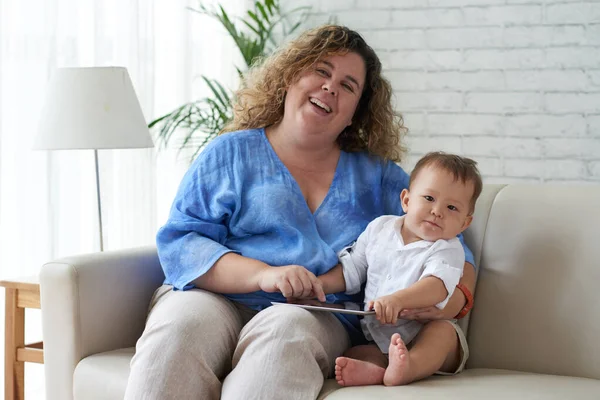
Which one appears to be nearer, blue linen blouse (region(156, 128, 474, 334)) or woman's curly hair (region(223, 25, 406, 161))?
blue linen blouse (region(156, 128, 474, 334))

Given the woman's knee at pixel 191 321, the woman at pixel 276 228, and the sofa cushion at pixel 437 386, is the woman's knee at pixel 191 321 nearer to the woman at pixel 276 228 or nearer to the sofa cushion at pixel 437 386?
the woman at pixel 276 228

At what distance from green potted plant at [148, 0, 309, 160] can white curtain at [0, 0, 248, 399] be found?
77 mm

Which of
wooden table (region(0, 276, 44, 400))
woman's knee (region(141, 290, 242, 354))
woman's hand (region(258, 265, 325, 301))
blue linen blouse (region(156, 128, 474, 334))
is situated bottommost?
wooden table (region(0, 276, 44, 400))

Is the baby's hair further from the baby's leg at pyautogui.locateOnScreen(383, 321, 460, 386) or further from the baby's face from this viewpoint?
the baby's leg at pyautogui.locateOnScreen(383, 321, 460, 386)

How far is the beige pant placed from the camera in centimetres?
160

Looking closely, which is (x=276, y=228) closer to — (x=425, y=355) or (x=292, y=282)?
(x=292, y=282)

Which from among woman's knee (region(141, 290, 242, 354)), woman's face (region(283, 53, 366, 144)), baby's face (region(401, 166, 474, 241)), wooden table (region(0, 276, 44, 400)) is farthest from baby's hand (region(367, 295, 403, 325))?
wooden table (region(0, 276, 44, 400))

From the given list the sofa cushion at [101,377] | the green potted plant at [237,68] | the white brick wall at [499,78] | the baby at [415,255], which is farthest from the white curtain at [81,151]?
the baby at [415,255]

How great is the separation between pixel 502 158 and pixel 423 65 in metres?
0.52

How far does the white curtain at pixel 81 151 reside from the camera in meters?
2.75

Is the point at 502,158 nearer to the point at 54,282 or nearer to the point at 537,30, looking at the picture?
the point at 537,30

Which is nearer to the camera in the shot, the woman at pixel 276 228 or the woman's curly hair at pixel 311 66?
the woman at pixel 276 228

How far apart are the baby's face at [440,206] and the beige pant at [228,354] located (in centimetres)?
29

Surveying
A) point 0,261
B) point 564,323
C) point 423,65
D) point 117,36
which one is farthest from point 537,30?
point 0,261
